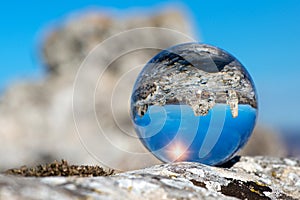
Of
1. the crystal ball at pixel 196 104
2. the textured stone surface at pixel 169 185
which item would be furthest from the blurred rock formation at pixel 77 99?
the textured stone surface at pixel 169 185

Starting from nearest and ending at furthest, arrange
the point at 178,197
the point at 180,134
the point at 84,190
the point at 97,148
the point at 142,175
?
the point at 84,190, the point at 178,197, the point at 142,175, the point at 180,134, the point at 97,148

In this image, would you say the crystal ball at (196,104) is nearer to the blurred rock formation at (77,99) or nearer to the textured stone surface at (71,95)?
the blurred rock formation at (77,99)

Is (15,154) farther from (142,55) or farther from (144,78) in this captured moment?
(144,78)

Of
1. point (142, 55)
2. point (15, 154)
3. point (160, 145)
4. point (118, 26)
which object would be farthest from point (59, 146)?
point (160, 145)

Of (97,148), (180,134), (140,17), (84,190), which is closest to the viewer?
(84,190)

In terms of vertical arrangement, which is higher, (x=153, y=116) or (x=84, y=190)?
(x=153, y=116)

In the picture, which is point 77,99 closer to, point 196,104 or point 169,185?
point 196,104

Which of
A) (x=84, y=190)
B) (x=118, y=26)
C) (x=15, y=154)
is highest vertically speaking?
(x=118, y=26)
